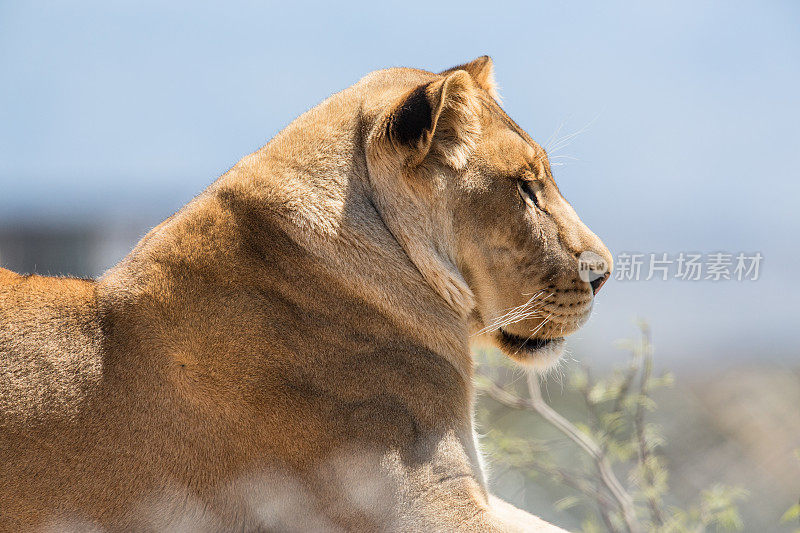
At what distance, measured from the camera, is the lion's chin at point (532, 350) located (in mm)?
2654

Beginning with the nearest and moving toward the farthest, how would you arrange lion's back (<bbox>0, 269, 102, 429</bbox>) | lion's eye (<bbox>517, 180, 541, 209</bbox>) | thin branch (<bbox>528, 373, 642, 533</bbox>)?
lion's back (<bbox>0, 269, 102, 429</bbox>) → lion's eye (<bbox>517, 180, 541, 209</bbox>) → thin branch (<bbox>528, 373, 642, 533</bbox>)

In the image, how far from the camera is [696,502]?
14.2 ft

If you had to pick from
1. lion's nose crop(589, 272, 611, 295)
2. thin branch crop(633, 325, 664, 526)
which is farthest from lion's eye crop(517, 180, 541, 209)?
thin branch crop(633, 325, 664, 526)

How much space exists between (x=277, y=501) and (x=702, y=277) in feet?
7.86

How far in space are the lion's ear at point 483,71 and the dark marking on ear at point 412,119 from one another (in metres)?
0.70

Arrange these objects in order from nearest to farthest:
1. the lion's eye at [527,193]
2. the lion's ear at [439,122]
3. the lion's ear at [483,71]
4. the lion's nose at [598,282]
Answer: the lion's ear at [439,122] < the lion's eye at [527,193] < the lion's nose at [598,282] < the lion's ear at [483,71]

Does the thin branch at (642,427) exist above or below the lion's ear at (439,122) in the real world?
below

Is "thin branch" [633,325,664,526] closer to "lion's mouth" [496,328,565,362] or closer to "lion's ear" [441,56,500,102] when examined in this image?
"lion's mouth" [496,328,565,362]

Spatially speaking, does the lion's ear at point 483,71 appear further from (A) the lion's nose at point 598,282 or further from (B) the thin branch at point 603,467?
(B) the thin branch at point 603,467

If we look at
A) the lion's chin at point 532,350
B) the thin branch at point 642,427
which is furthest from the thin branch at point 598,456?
the lion's chin at point 532,350

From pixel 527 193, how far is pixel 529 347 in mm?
562

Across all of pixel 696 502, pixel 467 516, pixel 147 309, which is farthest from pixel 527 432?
pixel 147 309

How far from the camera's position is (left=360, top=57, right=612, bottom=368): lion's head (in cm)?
229

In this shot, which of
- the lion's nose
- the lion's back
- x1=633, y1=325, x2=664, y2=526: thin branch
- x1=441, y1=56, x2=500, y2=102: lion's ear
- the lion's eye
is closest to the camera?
the lion's back
